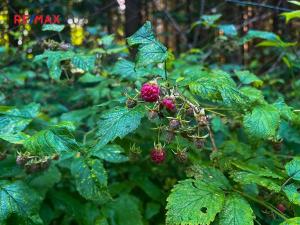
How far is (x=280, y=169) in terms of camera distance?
70.7 inches

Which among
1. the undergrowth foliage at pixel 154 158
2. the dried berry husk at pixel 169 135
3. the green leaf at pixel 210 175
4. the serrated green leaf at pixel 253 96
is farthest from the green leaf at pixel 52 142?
the serrated green leaf at pixel 253 96

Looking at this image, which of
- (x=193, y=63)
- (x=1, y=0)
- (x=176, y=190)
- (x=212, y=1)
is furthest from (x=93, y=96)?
(x=212, y=1)

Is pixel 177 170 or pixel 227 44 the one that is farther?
pixel 227 44

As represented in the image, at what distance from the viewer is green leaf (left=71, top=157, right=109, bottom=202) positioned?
5.32 ft

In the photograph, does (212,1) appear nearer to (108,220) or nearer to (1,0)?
(1,0)

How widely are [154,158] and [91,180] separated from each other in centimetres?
33

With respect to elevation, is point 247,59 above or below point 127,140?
below

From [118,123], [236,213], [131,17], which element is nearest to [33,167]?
[118,123]

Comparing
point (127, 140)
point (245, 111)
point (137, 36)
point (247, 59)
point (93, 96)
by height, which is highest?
point (137, 36)

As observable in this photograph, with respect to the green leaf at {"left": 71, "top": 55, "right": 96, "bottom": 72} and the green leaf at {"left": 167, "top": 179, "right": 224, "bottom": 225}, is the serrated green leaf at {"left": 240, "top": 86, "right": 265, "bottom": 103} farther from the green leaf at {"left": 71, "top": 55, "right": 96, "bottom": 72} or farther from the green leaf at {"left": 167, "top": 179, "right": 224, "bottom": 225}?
the green leaf at {"left": 71, "top": 55, "right": 96, "bottom": 72}

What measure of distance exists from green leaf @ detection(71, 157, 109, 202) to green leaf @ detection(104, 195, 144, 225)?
280 millimetres

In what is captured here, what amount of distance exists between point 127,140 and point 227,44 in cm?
160

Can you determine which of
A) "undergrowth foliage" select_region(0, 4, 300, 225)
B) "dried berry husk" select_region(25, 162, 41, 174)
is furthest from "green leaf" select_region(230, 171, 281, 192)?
"dried berry husk" select_region(25, 162, 41, 174)

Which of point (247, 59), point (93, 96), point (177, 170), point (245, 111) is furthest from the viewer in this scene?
point (247, 59)
